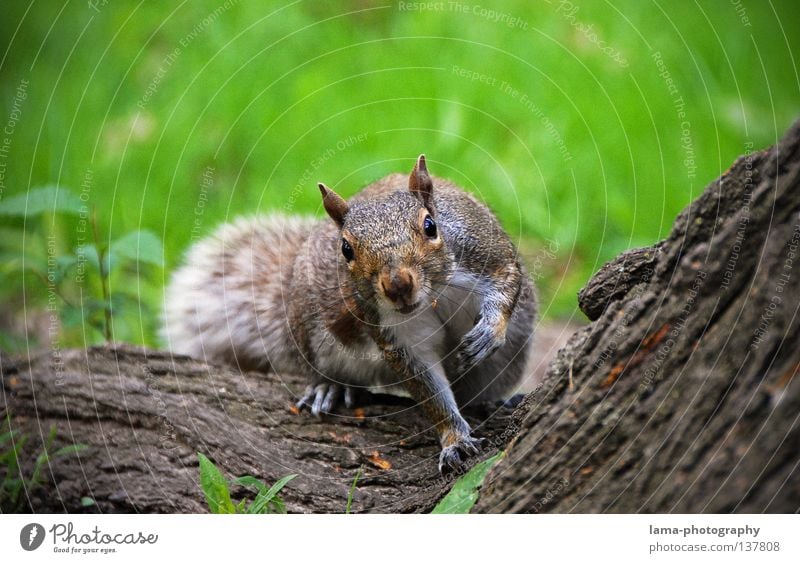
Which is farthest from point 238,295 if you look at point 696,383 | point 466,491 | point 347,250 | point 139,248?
point 696,383

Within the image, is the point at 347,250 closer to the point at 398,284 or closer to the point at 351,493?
the point at 398,284

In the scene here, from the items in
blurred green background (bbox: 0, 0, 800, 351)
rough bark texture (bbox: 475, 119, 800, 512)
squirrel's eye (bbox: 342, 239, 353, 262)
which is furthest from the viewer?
blurred green background (bbox: 0, 0, 800, 351)

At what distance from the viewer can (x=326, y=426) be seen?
1.82 m

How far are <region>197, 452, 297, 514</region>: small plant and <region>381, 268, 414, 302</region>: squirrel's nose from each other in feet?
1.35

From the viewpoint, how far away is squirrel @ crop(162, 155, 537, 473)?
5.26 ft

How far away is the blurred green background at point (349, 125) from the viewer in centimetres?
204

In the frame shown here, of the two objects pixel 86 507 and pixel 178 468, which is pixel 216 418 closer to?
pixel 178 468

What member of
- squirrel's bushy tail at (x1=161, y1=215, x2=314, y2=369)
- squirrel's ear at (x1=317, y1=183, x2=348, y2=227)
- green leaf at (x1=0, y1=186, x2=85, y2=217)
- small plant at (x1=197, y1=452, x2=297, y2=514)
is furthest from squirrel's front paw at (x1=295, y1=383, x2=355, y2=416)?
green leaf at (x1=0, y1=186, x2=85, y2=217)

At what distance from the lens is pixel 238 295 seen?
2.23m

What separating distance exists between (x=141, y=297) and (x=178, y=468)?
881 millimetres

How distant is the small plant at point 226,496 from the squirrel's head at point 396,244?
1.38 feet

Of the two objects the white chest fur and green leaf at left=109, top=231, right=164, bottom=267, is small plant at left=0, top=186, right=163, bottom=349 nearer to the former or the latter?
green leaf at left=109, top=231, right=164, bottom=267

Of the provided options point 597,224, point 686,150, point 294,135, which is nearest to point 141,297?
point 294,135

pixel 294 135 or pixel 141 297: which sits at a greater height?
pixel 294 135
